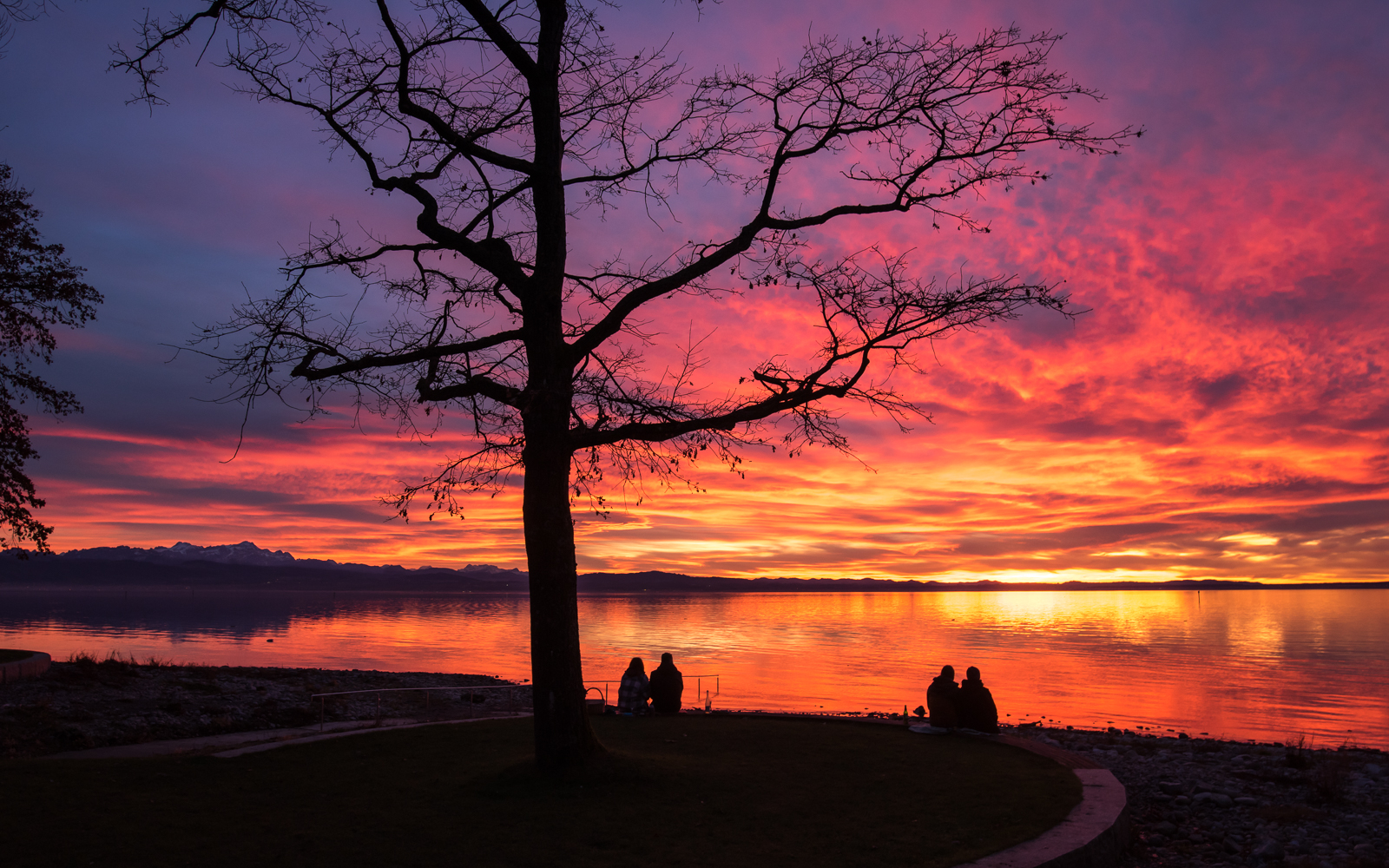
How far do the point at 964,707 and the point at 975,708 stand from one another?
184 millimetres

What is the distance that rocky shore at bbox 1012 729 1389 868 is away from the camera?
29.8ft

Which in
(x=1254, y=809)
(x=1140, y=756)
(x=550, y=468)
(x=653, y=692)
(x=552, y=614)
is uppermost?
(x=550, y=468)

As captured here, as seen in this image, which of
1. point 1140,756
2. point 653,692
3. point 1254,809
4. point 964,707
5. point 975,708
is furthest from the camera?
point 1140,756

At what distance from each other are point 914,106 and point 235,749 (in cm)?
1279

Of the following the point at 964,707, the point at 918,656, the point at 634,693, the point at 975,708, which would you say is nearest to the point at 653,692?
the point at 634,693

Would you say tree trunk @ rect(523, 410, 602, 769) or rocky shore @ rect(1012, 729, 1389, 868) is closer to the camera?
rocky shore @ rect(1012, 729, 1389, 868)

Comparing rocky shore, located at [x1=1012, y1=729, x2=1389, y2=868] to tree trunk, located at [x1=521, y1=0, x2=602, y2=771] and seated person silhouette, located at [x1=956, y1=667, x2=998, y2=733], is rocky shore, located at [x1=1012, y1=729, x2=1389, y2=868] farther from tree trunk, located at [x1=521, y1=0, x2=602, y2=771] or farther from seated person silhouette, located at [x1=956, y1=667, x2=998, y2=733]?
tree trunk, located at [x1=521, y1=0, x2=602, y2=771]

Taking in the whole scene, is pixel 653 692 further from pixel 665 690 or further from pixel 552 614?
pixel 552 614

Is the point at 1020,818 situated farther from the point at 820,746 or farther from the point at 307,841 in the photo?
the point at 307,841

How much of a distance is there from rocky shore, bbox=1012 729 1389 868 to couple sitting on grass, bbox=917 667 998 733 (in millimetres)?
2191

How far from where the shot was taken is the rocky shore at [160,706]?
621 inches

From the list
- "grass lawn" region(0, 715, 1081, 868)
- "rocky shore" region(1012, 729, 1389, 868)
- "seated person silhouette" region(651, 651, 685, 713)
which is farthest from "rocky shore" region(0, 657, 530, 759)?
"rocky shore" region(1012, 729, 1389, 868)

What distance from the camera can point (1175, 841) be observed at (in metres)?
9.75

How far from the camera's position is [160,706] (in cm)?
1864
